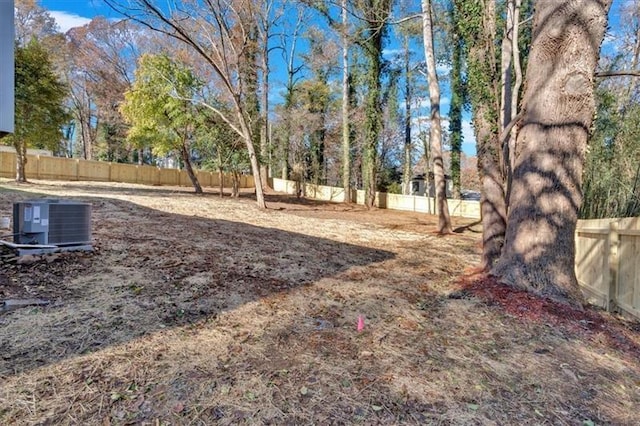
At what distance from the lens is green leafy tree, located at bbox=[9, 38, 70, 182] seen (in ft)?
36.5

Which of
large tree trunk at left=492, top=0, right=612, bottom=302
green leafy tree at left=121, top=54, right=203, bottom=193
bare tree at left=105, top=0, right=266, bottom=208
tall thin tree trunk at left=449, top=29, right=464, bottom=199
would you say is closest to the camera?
large tree trunk at left=492, top=0, right=612, bottom=302

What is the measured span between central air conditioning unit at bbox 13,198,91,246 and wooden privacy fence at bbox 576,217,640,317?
5.06 m

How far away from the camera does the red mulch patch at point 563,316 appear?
2.83 meters

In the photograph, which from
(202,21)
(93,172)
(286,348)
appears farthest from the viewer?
(93,172)

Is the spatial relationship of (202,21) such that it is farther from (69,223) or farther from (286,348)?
(286,348)

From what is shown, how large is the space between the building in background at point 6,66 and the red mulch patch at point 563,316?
450 cm

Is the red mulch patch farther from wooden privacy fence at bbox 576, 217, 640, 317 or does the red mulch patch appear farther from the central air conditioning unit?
the central air conditioning unit

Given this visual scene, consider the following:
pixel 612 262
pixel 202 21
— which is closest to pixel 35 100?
pixel 202 21

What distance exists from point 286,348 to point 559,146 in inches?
122

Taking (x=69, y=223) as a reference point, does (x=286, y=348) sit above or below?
below

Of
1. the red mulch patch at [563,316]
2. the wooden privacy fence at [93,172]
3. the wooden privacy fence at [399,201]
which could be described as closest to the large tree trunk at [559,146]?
the red mulch patch at [563,316]

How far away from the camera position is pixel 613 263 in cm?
355

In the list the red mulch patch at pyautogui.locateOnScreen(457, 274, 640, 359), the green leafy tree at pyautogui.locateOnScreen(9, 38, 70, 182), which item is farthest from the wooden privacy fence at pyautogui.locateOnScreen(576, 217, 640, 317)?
the green leafy tree at pyautogui.locateOnScreen(9, 38, 70, 182)

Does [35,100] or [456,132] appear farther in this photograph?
[456,132]
